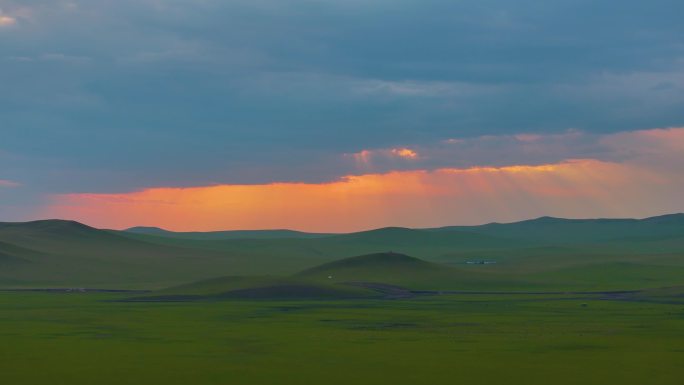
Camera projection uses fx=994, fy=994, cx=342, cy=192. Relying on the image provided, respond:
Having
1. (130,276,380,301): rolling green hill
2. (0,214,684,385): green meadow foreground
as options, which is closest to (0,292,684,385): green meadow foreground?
(0,214,684,385): green meadow foreground

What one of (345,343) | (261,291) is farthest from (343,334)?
(261,291)

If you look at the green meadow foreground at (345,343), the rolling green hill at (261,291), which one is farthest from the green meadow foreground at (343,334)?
the rolling green hill at (261,291)

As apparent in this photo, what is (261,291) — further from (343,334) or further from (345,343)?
(345,343)

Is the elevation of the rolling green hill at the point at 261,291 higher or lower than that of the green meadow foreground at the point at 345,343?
higher

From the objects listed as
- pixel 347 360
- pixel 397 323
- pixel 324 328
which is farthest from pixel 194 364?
pixel 397 323

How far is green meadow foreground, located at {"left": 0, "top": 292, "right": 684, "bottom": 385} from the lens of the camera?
50.8m

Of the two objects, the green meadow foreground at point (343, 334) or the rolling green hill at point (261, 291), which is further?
the rolling green hill at point (261, 291)

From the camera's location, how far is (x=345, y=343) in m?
66.9

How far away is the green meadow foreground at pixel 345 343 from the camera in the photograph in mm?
50844

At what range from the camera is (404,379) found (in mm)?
49344

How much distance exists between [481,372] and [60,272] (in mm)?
154568

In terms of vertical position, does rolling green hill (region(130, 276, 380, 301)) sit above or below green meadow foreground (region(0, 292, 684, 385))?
above

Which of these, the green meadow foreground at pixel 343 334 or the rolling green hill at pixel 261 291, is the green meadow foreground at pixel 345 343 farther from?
the rolling green hill at pixel 261 291

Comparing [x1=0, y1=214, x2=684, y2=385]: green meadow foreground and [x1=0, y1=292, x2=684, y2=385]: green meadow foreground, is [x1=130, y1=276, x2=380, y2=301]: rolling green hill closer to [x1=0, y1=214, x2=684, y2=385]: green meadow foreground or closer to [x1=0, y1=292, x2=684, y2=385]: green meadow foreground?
[x1=0, y1=214, x2=684, y2=385]: green meadow foreground
